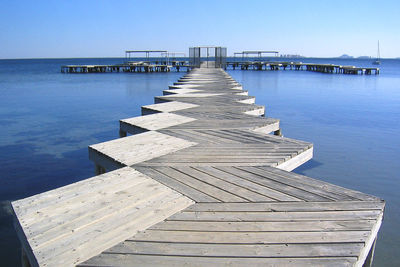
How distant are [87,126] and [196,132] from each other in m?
→ 6.55

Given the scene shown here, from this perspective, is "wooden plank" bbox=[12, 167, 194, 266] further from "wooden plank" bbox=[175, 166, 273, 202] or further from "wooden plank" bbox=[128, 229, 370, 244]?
"wooden plank" bbox=[175, 166, 273, 202]

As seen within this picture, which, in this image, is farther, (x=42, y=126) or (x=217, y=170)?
(x=42, y=126)

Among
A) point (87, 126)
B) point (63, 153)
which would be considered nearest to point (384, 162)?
point (63, 153)

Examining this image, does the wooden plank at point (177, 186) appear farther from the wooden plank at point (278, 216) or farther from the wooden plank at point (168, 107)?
the wooden plank at point (168, 107)

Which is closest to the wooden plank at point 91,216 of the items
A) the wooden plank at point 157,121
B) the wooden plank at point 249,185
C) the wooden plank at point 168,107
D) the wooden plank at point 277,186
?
the wooden plank at point 249,185

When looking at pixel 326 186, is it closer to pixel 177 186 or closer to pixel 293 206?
pixel 293 206

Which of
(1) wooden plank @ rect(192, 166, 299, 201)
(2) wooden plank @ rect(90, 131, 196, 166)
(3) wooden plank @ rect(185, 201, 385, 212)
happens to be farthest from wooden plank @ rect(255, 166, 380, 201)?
(2) wooden plank @ rect(90, 131, 196, 166)

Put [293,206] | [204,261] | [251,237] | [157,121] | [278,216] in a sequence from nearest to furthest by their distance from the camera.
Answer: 1. [204,261]
2. [251,237]
3. [278,216]
4. [293,206]
5. [157,121]

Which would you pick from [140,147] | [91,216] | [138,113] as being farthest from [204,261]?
[138,113]

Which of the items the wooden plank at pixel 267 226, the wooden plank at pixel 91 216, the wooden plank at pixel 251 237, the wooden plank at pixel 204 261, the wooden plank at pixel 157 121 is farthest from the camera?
the wooden plank at pixel 157 121

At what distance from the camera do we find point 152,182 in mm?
3275

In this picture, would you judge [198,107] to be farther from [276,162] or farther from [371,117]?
[371,117]

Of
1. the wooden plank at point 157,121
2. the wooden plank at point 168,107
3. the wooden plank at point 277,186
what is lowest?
the wooden plank at point 277,186

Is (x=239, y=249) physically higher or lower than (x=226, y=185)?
lower
